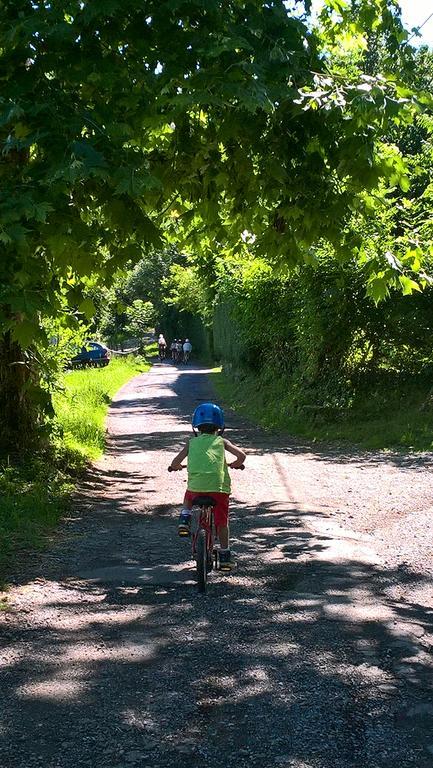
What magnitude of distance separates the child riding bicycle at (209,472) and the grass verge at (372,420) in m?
7.25

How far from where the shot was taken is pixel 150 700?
394 cm

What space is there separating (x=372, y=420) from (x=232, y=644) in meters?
10.6

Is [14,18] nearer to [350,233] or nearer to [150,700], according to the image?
[350,233]

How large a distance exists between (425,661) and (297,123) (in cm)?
403

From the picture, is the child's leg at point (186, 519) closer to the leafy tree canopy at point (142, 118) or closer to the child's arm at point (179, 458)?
the child's arm at point (179, 458)

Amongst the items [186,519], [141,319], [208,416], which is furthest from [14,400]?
[141,319]

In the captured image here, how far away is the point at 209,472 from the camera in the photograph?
237 inches

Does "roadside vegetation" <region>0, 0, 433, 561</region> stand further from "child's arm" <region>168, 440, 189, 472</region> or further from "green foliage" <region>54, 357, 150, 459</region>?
"child's arm" <region>168, 440, 189, 472</region>

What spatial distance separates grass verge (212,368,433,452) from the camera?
530 inches

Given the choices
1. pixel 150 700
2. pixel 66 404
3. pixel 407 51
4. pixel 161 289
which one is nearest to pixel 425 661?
pixel 150 700

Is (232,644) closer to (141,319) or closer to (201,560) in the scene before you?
(201,560)

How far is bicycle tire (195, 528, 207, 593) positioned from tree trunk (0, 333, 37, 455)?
15.4 ft

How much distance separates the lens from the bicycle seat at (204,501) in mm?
5922

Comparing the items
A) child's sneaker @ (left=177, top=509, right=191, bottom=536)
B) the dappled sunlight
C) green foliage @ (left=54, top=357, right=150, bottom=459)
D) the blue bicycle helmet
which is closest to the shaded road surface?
the dappled sunlight
